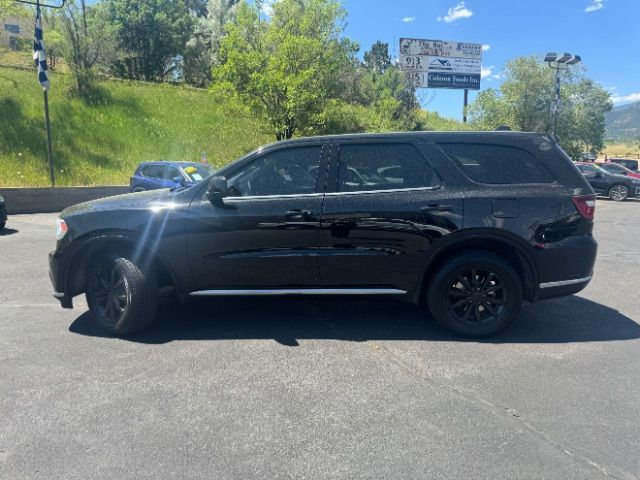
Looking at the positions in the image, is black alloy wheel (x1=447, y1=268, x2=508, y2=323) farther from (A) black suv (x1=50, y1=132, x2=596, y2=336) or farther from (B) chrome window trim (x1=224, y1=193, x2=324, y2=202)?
(B) chrome window trim (x1=224, y1=193, x2=324, y2=202)

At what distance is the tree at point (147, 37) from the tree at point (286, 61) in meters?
25.3

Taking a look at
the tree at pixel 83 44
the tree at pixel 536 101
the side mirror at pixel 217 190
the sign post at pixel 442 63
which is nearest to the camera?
Answer: the side mirror at pixel 217 190

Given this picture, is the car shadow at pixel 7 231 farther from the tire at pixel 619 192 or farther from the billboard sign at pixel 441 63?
the billboard sign at pixel 441 63

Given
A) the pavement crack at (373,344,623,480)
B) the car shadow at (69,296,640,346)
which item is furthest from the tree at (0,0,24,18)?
the pavement crack at (373,344,623,480)

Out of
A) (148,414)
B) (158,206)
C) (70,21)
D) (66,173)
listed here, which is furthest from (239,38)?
(148,414)

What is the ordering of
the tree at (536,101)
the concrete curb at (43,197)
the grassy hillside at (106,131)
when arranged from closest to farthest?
the concrete curb at (43,197)
the grassy hillside at (106,131)
the tree at (536,101)

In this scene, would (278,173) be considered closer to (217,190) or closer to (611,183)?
(217,190)

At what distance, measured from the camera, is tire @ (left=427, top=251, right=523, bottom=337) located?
4031 millimetres

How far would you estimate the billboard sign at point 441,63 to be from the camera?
126 feet

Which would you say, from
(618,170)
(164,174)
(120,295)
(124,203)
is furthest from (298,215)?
(618,170)

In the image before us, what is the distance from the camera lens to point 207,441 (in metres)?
2.66

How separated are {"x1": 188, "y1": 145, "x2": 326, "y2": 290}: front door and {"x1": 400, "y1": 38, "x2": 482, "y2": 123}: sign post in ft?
118

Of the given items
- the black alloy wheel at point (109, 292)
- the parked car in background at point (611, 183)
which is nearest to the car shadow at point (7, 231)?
the black alloy wheel at point (109, 292)

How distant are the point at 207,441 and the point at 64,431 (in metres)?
0.89
